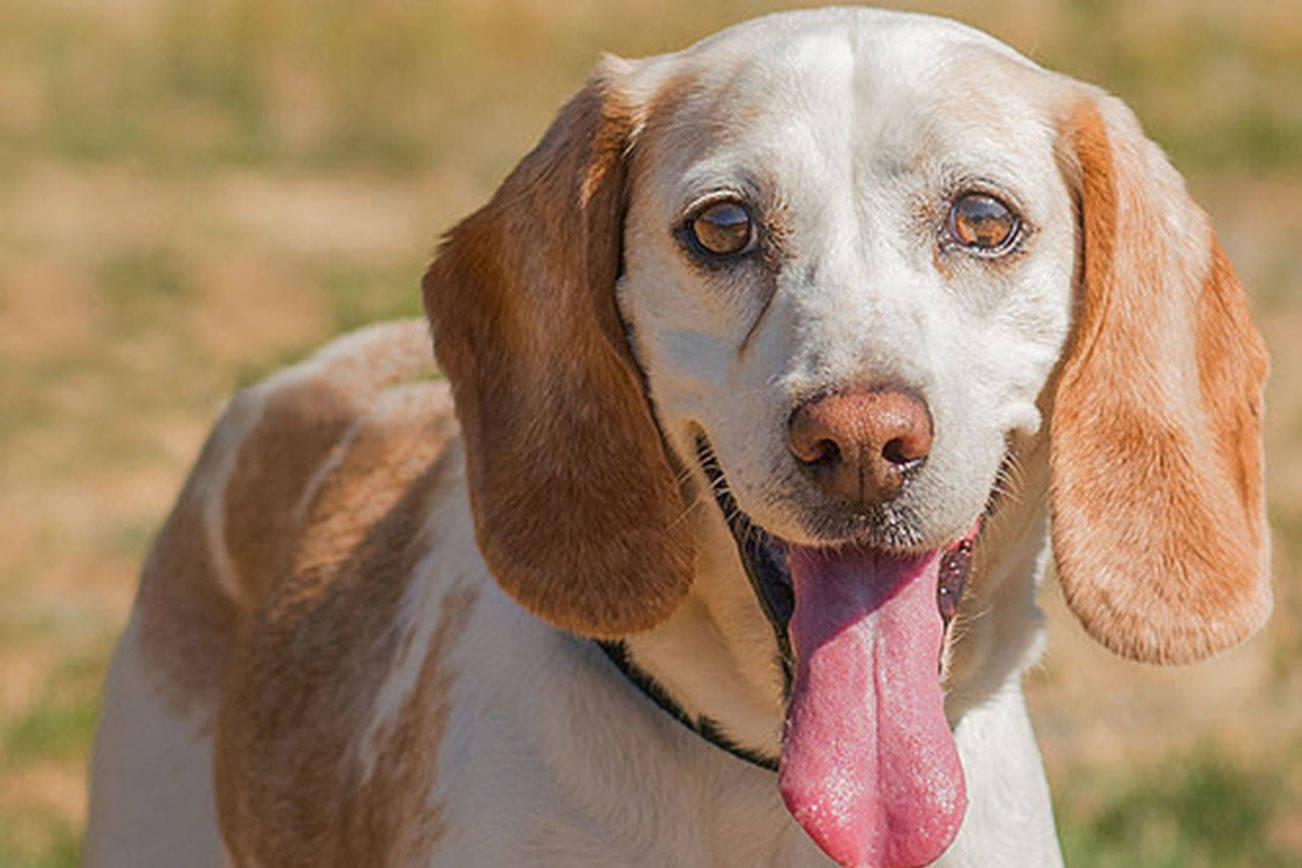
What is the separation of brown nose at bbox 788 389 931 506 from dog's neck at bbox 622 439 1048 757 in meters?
0.32

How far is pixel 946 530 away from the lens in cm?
288

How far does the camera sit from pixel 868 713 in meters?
2.93

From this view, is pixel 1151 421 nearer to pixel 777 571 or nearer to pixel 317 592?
pixel 777 571

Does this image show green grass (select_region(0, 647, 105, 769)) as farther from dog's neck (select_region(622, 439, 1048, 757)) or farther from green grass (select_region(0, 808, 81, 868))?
dog's neck (select_region(622, 439, 1048, 757))

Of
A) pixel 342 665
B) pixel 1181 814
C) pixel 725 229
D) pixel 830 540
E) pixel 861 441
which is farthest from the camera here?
pixel 1181 814

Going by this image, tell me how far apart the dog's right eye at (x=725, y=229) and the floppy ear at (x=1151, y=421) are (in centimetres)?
43

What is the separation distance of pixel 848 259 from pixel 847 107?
0.20 meters

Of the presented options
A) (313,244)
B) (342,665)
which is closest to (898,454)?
(342,665)

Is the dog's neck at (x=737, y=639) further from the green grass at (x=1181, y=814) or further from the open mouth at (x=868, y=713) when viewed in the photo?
the green grass at (x=1181, y=814)

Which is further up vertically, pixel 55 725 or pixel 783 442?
pixel 783 442

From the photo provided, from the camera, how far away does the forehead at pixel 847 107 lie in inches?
118

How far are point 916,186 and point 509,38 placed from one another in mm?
13066

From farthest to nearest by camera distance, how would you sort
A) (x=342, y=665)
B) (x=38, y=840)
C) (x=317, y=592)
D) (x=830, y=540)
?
(x=38, y=840)
(x=317, y=592)
(x=342, y=665)
(x=830, y=540)

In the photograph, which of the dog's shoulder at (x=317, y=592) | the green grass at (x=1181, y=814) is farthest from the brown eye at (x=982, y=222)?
the green grass at (x=1181, y=814)
